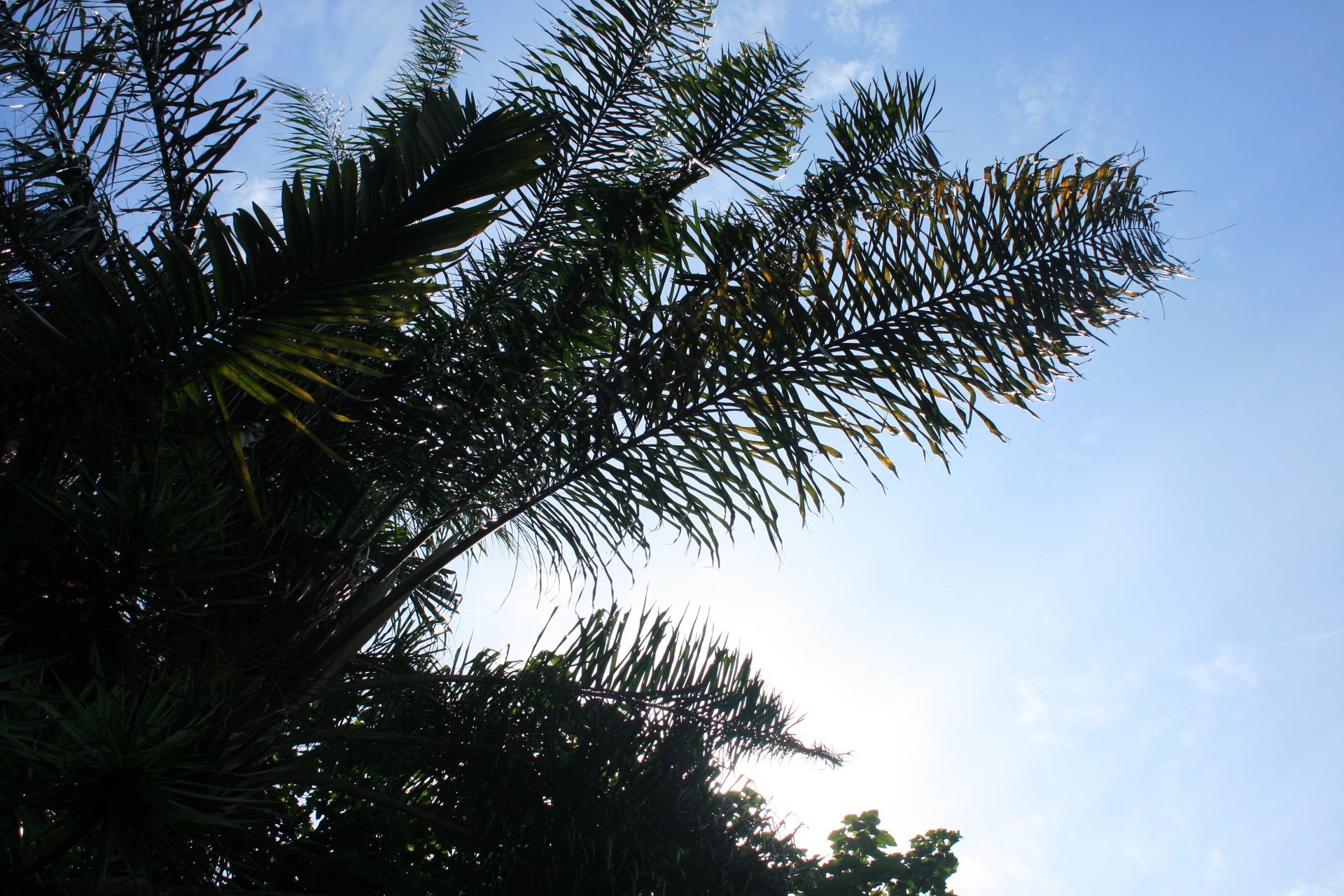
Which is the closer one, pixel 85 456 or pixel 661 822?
pixel 85 456

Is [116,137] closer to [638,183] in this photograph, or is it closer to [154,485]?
[154,485]

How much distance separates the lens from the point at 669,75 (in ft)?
11.3

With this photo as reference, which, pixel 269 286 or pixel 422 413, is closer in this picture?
pixel 269 286

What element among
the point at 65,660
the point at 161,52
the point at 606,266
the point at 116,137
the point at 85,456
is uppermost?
the point at 606,266

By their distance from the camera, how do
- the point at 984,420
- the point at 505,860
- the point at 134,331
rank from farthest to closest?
the point at 505,860
the point at 984,420
the point at 134,331

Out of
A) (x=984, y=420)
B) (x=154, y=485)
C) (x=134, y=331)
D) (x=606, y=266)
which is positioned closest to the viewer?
(x=134, y=331)

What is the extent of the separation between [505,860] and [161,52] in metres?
2.88

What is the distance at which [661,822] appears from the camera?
9.95 ft

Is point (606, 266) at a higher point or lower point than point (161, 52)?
higher

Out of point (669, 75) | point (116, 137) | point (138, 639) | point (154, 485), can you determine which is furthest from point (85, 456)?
point (669, 75)

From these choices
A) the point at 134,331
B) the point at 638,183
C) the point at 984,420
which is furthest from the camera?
the point at 638,183

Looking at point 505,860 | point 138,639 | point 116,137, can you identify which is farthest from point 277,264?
point 505,860

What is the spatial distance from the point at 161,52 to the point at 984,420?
2679 mm

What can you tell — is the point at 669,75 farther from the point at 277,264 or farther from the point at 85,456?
the point at 85,456
